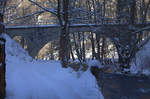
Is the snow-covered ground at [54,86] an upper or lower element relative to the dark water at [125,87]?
upper

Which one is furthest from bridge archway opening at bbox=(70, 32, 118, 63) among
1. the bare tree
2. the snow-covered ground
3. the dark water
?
the bare tree

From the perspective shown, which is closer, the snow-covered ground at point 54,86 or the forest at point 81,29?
the snow-covered ground at point 54,86

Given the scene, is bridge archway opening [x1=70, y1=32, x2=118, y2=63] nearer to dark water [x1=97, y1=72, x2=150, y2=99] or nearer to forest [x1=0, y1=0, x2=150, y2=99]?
forest [x1=0, y1=0, x2=150, y2=99]

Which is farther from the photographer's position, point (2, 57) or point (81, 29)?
point (81, 29)

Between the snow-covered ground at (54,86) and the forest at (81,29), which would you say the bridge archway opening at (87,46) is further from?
the snow-covered ground at (54,86)

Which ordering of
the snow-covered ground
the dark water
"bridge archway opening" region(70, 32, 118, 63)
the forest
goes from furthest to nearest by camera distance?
"bridge archway opening" region(70, 32, 118, 63), the dark water, the forest, the snow-covered ground

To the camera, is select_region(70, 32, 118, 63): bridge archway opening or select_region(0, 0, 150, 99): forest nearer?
select_region(0, 0, 150, 99): forest

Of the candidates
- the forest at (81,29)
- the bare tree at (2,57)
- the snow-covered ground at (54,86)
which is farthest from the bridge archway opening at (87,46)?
the bare tree at (2,57)

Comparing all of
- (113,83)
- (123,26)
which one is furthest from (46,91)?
(123,26)

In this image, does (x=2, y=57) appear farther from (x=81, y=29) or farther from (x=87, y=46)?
(x=87, y=46)

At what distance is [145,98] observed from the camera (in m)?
8.71

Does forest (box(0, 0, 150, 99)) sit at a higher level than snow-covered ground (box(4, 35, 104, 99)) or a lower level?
higher

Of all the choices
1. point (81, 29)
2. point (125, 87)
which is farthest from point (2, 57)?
point (81, 29)

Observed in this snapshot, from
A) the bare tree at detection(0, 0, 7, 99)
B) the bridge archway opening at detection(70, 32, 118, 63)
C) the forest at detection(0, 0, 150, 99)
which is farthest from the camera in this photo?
the bridge archway opening at detection(70, 32, 118, 63)
